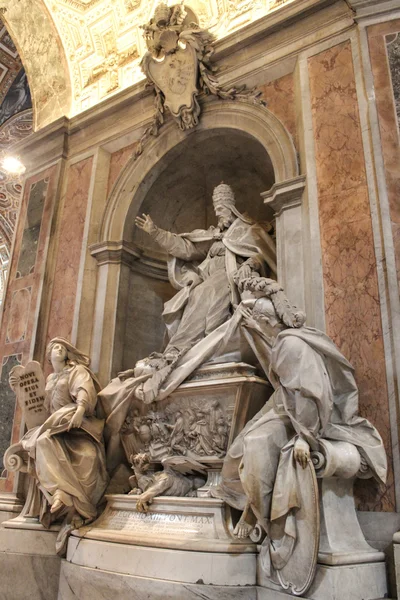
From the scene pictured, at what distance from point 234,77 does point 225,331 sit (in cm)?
297

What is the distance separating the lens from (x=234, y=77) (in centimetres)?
605

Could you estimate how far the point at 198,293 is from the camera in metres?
5.58

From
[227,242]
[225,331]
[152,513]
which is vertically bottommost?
[152,513]

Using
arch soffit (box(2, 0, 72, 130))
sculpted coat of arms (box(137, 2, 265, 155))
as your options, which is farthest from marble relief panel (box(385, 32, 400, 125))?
arch soffit (box(2, 0, 72, 130))

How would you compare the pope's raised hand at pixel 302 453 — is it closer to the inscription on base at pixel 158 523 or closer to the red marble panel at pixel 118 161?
the inscription on base at pixel 158 523

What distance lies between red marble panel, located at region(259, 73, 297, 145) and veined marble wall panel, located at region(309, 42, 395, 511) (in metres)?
0.29

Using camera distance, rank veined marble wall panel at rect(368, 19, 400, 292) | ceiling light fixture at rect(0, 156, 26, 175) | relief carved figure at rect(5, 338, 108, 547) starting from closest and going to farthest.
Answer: veined marble wall panel at rect(368, 19, 400, 292) → relief carved figure at rect(5, 338, 108, 547) → ceiling light fixture at rect(0, 156, 26, 175)

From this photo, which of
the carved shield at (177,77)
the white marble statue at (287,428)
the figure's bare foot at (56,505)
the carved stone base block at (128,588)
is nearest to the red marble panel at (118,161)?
the carved shield at (177,77)

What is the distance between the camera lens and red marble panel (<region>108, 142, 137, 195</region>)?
6883 millimetres

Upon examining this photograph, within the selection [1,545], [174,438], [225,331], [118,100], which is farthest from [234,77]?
[1,545]

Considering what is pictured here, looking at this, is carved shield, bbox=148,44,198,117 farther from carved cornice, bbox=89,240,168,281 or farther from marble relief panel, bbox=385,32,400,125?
marble relief panel, bbox=385,32,400,125

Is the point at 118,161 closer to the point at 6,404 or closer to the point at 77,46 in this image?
the point at 77,46

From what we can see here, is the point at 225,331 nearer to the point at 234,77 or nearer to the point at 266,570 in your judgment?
→ the point at 266,570

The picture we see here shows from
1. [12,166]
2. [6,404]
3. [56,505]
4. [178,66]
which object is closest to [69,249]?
[6,404]
